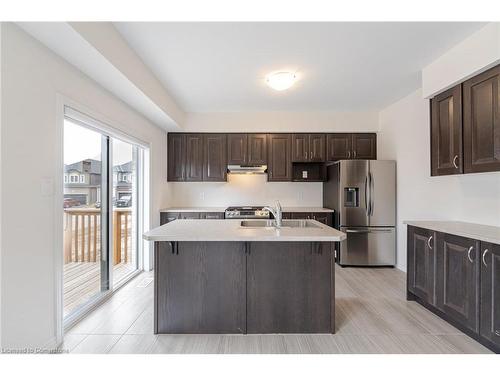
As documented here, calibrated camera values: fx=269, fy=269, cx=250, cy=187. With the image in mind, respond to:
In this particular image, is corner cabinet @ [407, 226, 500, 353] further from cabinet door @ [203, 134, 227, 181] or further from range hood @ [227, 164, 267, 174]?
cabinet door @ [203, 134, 227, 181]

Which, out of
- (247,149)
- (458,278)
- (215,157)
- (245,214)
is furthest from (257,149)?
(458,278)

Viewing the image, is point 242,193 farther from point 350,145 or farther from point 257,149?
point 350,145

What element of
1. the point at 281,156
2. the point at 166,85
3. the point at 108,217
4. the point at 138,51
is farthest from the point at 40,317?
the point at 281,156

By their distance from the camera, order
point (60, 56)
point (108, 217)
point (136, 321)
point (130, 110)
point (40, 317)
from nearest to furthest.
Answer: point (40, 317) → point (60, 56) → point (136, 321) → point (108, 217) → point (130, 110)

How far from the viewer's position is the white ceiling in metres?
2.21

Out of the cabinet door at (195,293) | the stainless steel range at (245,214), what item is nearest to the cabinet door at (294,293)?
the cabinet door at (195,293)

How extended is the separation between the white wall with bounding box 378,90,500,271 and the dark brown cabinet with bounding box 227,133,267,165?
6.72ft

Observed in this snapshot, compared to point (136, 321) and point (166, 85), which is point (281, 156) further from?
point (136, 321)

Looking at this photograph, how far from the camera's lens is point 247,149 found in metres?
A: 4.78

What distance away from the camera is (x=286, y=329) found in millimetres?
2256

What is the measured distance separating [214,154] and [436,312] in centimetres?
374

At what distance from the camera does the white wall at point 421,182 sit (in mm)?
2617

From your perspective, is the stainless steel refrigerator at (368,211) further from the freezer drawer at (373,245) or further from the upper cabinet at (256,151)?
the upper cabinet at (256,151)

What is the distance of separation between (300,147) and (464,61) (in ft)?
8.62
